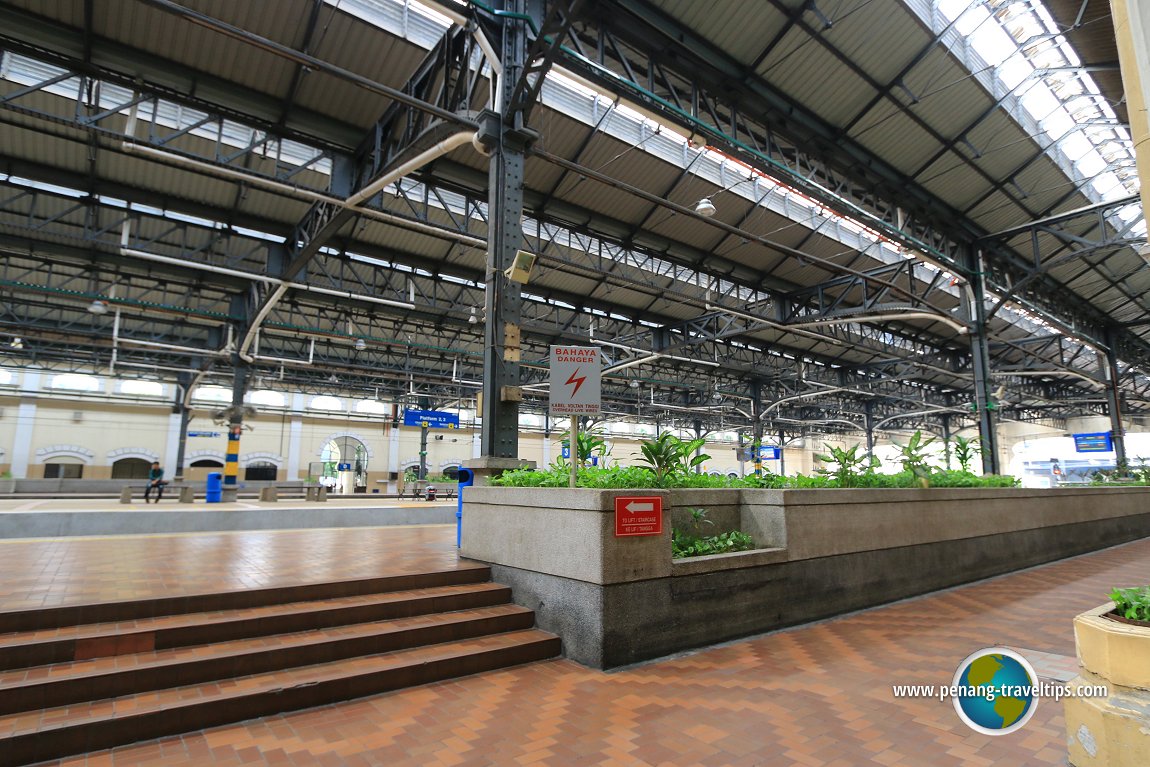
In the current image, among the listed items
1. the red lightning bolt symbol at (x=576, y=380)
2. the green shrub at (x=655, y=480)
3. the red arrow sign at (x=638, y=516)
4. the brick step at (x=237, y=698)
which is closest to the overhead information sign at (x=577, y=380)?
the red lightning bolt symbol at (x=576, y=380)

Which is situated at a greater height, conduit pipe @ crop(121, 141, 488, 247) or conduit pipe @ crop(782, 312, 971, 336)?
conduit pipe @ crop(121, 141, 488, 247)

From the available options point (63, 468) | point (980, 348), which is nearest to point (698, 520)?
Answer: point (980, 348)

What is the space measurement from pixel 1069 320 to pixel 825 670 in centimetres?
2412

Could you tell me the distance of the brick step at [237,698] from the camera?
3.04 m

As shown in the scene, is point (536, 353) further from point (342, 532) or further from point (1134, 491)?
point (1134, 491)

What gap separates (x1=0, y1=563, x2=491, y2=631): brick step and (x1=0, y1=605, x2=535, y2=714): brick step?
474 millimetres

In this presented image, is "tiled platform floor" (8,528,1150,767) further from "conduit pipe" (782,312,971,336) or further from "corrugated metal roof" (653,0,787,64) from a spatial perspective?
"conduit pipe" (782,312,971,336)

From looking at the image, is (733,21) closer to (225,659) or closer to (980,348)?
(225,659)

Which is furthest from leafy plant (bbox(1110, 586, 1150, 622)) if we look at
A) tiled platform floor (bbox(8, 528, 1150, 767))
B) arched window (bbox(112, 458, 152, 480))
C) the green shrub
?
arched window (bbox(112, 458, 152, 480))

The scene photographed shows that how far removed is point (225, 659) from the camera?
3.84 metres

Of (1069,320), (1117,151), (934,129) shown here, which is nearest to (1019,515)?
(934,129)

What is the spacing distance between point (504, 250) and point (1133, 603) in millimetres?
6526

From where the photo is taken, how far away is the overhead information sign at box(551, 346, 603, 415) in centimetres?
538

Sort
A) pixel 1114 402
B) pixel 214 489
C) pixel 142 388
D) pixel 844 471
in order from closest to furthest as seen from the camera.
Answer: pixel 844 471 < pixel 214 489 < pixel 1114 402 < pixel 142 388
